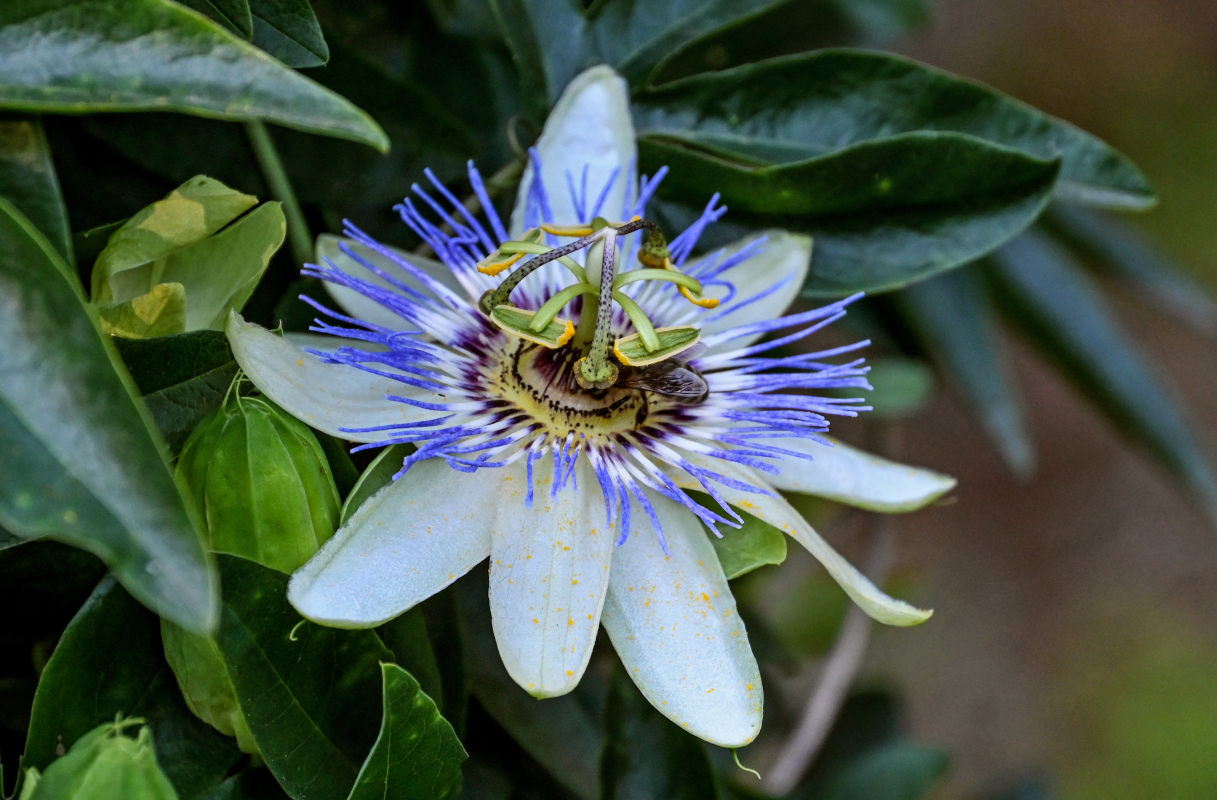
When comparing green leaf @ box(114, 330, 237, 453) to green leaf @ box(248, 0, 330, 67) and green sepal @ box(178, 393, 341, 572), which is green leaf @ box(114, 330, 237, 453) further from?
green leaf @ box(248, 0, 330, 67)

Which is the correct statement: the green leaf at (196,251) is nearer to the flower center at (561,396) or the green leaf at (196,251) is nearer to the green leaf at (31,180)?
the green leaf at (31,180)

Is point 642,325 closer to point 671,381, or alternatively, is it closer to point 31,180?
point 671,381

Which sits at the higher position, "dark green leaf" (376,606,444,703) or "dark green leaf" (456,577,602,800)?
"dark green leaf" (376,606,444,703)

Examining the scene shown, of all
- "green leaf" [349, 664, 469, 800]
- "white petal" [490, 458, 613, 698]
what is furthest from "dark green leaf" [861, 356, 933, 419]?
"green leaf" [349, 664, 469, 800]

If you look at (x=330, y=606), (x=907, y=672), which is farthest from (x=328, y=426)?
(x=907, y=672)

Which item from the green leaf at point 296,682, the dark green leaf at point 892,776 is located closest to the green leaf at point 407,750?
the green leaf at point 296,682

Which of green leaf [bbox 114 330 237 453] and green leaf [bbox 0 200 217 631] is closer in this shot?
green leaf [bbox 0 200 217 631]

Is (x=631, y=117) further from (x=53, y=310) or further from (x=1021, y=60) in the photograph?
(x=1021, y=60)
